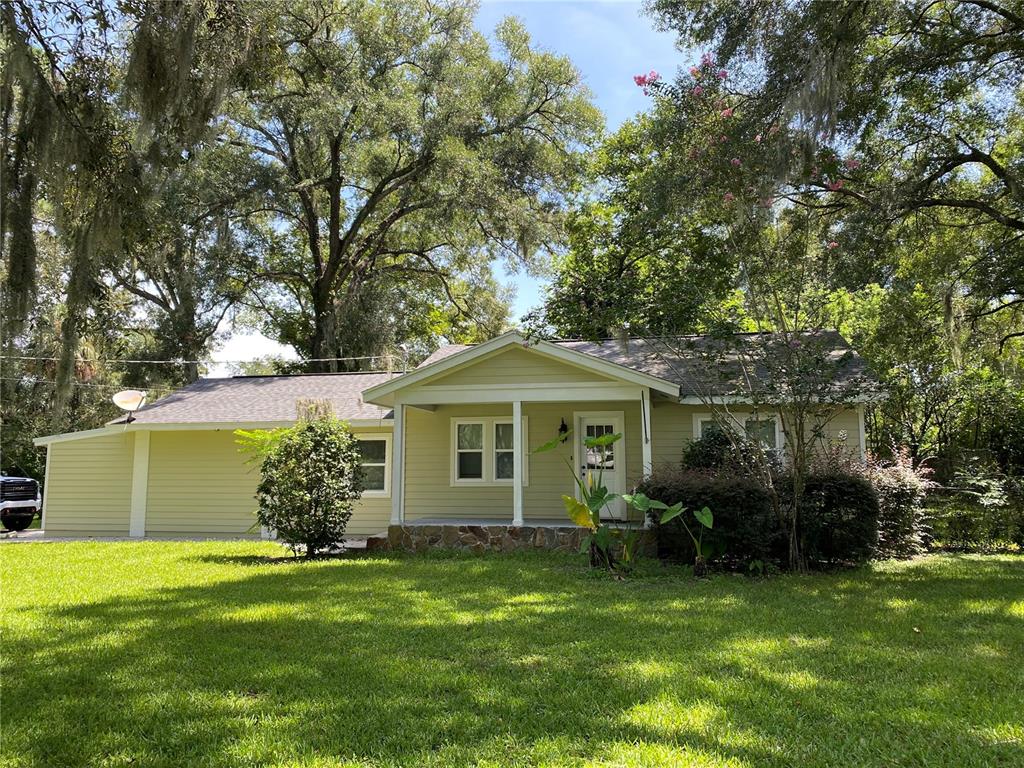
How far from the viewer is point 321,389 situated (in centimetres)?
1608

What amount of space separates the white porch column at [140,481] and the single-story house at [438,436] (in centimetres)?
3

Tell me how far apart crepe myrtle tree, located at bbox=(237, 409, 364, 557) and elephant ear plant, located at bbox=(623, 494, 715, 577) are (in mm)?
4654

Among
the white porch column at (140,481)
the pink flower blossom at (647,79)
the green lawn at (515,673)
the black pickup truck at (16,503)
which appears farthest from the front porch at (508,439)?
the black pickup truck at (16,503)

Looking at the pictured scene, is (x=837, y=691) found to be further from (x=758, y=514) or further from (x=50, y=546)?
(x=50, y=546)

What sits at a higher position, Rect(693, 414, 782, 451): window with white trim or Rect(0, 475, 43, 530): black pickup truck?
Rect(693, 414, 782, 451): window with white trim

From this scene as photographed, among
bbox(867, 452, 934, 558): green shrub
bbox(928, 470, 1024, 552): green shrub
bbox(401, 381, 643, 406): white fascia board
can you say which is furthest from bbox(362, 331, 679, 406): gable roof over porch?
bbox(928, 470, 1024, 552): green shrub

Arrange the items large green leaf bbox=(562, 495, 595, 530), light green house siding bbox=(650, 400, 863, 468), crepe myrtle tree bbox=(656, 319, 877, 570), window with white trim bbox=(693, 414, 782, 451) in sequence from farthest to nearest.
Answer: light green house siding bbox=(650, 400, 863, 468) → window with white trim bbox=(693, 414, 782, 451) → large green leaf bbox=(562, 495, 595, 530) → crepe myrtle tree bbox=(656, 319, 877, 570)

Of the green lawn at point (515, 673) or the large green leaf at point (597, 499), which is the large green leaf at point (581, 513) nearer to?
the large green leaf at point (597, 499)

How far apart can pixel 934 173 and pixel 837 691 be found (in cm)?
836

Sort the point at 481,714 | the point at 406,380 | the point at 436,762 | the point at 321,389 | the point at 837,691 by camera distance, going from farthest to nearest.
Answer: the point at 321,389
the point at 406,380
the point at 837,691
the point at 481,714
the point at 436,762

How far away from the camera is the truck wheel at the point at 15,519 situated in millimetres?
16828

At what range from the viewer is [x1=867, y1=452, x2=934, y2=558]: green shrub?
33.6 ft

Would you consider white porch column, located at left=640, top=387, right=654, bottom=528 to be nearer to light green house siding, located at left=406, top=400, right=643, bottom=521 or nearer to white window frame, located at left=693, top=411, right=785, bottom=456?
white window frame, located at left=693, top=411, right=785, bottom=456

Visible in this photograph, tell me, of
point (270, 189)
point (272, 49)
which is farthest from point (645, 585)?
point (270, 189)
